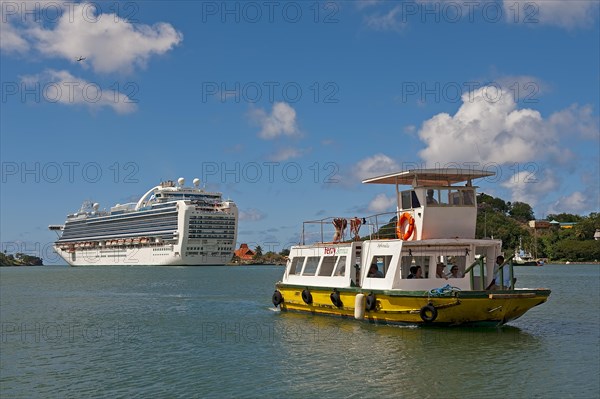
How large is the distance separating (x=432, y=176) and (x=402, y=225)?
6.99 feet

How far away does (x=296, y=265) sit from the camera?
30594mm

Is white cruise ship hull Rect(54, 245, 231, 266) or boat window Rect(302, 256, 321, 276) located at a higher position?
white cruise ship hull Rect(54, 245, 231, 266)

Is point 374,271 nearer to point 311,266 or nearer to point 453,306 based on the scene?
point 453,306


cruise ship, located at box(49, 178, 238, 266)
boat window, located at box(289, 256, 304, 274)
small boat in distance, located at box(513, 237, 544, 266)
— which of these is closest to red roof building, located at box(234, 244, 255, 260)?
cruise ship, located at box(49, 178, 238, 266)

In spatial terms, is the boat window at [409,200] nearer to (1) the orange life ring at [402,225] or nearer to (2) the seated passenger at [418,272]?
A: (1) the orange life ring at [402,225]

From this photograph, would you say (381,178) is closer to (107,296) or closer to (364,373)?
(364,373)

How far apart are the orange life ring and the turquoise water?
3.37 metres

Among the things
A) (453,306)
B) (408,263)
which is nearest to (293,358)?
(453,306)

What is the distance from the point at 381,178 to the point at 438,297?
17.8 ft

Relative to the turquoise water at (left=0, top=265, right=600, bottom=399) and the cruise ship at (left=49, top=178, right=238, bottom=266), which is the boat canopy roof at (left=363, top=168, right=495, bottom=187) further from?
the cruise ship at (left=49, top=178, right=238, bottom=266)

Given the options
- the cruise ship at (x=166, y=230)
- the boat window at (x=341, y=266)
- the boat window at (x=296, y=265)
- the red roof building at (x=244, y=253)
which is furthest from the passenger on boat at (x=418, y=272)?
the red roof building at (x=244, y=253)

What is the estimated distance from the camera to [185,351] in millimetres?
21141

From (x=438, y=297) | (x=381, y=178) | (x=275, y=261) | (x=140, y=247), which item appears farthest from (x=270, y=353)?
(x=275, y=261)

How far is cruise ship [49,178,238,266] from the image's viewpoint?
130750mm
